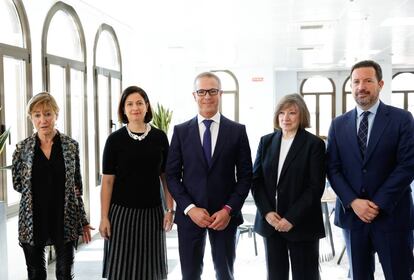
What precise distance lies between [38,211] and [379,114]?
2041 millimetres

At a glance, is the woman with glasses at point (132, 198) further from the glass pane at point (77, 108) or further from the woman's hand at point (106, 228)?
the glass pane at point (77, 108)

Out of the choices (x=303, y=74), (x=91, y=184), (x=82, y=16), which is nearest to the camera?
(x=82, y=16)

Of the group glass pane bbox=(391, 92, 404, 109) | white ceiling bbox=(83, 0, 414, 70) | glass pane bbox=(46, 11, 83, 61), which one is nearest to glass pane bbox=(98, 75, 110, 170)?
glass pane bbox=(46, 11, 83, 61)

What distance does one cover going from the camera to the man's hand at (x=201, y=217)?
2230 mm

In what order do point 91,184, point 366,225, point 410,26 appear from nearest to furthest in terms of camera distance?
point 366,225 → point 91,184 → point 410,26

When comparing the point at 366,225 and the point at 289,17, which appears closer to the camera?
the point at 366,225

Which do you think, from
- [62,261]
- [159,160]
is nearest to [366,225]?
[159,160]

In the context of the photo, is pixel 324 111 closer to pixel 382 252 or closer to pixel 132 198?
pixel 382 252

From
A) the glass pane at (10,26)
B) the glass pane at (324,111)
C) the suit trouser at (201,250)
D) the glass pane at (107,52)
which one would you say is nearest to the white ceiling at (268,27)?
the glass pane at (107,52)

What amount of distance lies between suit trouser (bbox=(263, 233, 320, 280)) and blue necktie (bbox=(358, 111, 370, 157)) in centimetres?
60

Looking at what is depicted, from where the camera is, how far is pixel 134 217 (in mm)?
2363

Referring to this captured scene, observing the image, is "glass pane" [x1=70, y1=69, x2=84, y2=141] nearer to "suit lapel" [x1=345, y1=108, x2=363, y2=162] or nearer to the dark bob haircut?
the dark bob haircut

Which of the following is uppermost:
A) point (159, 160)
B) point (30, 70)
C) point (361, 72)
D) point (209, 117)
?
point (30, 70)

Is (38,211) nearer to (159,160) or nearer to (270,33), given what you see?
(159,160)
